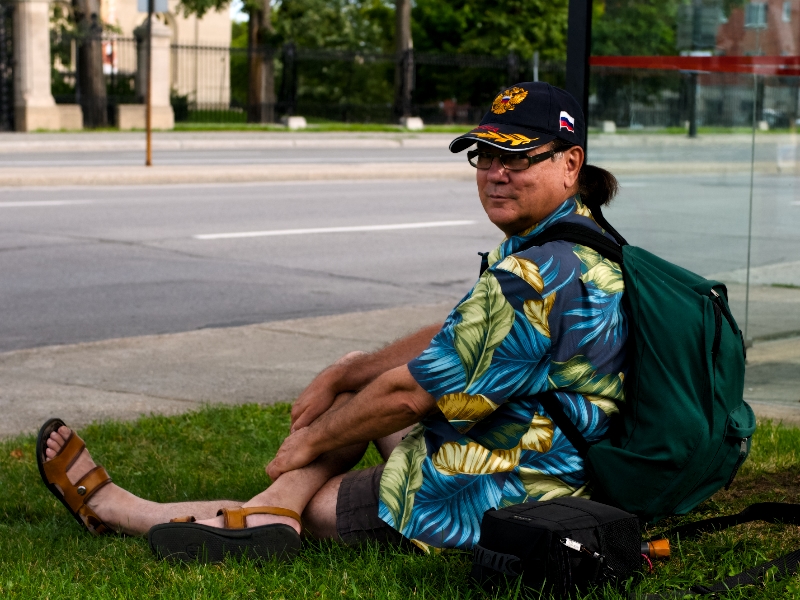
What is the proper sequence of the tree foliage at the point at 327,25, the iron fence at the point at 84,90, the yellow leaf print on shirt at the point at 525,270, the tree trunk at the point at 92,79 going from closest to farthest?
the yellow leaf print on shirt at the point at 525,270
the tree trunk at the point at 92,79
the iron fence at the point at 84,90
the tree foliage at the point at 327,25

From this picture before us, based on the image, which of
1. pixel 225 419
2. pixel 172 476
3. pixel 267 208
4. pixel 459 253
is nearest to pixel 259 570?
pixel 172 476

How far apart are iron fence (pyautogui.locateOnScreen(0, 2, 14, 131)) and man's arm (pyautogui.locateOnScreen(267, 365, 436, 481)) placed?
28.4m

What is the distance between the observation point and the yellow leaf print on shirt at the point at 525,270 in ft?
9.37

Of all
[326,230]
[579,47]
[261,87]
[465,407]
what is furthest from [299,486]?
[261,87]

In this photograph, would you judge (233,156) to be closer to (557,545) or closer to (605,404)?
(605,404)

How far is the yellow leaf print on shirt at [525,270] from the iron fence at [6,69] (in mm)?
28914

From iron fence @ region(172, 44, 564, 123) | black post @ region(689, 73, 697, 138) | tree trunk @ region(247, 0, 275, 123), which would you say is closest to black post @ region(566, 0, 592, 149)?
black post @ region(689, 73, 697, 138)

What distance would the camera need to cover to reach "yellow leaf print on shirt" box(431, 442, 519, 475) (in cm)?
303

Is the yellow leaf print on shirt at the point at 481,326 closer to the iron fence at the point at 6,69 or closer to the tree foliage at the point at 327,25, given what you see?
the iron fence at the point at 6,69

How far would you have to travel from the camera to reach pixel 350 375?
3475 millimetres

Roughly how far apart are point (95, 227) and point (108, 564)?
9.19 m

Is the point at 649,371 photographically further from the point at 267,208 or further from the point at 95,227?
the point at 267,208

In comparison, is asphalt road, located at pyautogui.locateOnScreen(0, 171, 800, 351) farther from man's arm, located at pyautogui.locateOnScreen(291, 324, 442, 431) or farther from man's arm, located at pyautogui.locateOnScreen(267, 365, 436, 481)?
man's arm, located at pyautogui.locateOnScreen(267, 365, 436, 481)

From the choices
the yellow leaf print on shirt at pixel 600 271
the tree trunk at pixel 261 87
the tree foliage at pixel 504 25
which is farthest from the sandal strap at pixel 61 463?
the tree foliage at pixel 504 25
